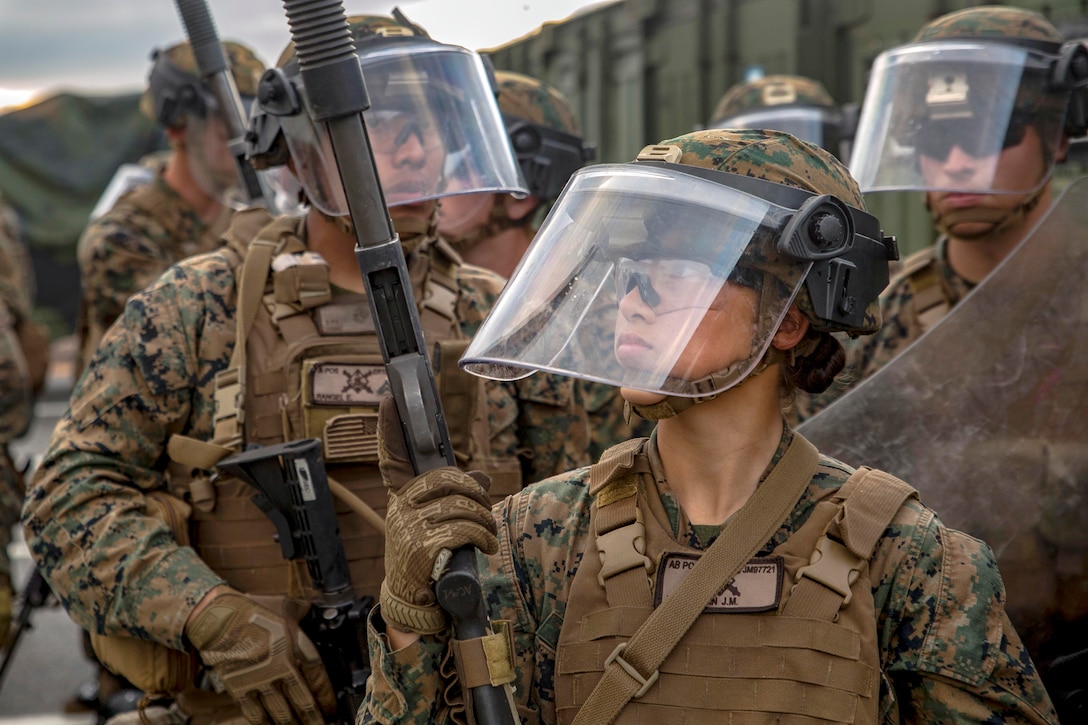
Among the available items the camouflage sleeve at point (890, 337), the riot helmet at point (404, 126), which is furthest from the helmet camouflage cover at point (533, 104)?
the riot helmet at point (404, 126)

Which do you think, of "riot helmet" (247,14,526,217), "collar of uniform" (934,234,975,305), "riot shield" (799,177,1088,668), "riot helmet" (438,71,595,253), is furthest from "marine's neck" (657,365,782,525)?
"riot helmet" (438,71,595,253)

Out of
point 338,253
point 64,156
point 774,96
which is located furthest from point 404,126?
point 64,156

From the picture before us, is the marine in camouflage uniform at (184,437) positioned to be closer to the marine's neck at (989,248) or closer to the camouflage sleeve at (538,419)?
the camouflage sleeve at (538,419)

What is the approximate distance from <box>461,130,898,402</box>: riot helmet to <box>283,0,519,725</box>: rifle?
0.42 feet

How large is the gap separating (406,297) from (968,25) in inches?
89.8

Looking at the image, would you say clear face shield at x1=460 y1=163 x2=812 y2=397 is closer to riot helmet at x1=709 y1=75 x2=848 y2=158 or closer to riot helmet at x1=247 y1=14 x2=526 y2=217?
riot helmet at x1=247 y1=14 x2=526 y2=217

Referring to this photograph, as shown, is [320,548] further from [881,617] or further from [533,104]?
[533,104]

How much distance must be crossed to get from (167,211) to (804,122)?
273 cm

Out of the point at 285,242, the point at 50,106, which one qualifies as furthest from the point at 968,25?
the point at 50,106

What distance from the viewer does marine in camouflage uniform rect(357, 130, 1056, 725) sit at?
1.74m

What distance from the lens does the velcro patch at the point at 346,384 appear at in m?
2.73

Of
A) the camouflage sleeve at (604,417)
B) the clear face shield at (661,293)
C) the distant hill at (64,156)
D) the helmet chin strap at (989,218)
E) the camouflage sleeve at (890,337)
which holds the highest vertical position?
the clear face shield at (661,293)

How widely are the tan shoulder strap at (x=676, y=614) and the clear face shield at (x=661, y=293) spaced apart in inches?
8.1

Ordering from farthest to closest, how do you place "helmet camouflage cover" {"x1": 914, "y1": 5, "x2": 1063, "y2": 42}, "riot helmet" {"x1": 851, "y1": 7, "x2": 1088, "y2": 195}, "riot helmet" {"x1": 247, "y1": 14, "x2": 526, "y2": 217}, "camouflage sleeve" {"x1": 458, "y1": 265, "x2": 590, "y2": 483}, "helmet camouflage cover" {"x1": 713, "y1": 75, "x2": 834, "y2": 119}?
"helmet camouflage cover" {"x1": 713, "y1": 75, "x2": 834, "y2": 119} → "helmet camouflage cover" {"x1": 914, "y1": 5, "x2": 1063, "y2": 42} → "riot helmet" {"x1": 851, "y1": 7, "x2": 1088, "y2": 195} → "camouflage sleeve" {"x1": 458, "y1": 265, "x2": 590, "y2": 483} → "riot helmet" {"x1": 247, "y1": 14, "x2": 526, "y2": 217}
